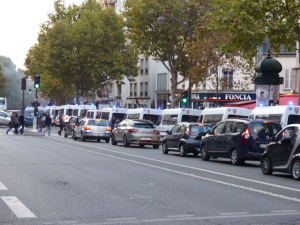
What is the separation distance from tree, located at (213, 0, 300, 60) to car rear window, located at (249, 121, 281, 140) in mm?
7925

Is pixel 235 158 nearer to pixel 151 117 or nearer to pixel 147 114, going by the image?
pixel 147 114

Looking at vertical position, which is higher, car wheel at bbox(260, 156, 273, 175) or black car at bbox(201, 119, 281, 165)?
black car at bbox(201, 119, 281, 165)

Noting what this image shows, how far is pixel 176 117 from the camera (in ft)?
147

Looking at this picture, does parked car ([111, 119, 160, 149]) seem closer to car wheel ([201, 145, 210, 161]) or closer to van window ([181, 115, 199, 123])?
van window ([181, 115, 199, 123])

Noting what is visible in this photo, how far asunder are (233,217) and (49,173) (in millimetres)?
8051

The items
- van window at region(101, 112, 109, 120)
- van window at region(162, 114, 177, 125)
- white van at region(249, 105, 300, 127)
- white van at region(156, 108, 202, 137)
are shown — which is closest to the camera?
white van at region(249, 105, 300, 127)

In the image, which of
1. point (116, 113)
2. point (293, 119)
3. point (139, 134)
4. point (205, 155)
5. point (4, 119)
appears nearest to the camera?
point (205, 155)

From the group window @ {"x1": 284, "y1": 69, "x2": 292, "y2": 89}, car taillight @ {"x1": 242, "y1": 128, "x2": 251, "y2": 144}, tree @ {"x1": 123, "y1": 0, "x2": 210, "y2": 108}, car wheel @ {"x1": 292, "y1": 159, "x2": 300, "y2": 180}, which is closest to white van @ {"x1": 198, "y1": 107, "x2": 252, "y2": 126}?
car taillight @ {"x1": 242, "y1": 128, "x2": 251, "y2": 144}

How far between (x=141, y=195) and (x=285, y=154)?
645cm

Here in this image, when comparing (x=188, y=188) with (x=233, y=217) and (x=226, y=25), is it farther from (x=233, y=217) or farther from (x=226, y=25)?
(x=226, y=25)

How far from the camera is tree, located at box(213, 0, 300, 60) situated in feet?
98.2

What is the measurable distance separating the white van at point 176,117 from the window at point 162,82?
34393 mm

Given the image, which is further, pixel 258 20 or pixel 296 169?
pixel 258 20

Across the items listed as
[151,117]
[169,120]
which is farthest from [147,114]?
[169,120]
